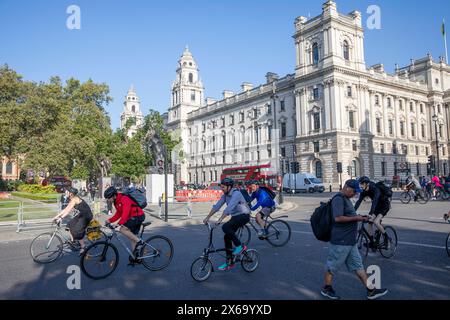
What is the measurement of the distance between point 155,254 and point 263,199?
3526mm

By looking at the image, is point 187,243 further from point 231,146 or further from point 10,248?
point 231,146

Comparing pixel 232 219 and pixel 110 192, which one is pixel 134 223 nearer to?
pixel 110 192

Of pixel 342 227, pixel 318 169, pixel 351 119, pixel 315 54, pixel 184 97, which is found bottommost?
pixel 342 227

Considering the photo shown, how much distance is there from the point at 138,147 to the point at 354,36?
1385 inches

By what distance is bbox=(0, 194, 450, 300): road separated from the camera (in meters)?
5.65

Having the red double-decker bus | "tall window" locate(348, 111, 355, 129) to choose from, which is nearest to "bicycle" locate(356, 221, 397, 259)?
the red double-decker bus

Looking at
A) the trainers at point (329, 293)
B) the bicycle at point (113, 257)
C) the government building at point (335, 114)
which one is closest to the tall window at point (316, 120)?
the government building at point (335, 114)

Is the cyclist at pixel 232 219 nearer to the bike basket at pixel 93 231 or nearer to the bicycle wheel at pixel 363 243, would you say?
the bicycle wheel at pixel 363 243

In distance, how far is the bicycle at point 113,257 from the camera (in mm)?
6766

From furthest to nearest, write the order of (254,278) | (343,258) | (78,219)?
(78,219) → (254,278) → (343,258)

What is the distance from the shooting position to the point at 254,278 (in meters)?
6.57

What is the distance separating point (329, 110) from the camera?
50.6 m

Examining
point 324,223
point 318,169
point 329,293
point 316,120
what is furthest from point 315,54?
point 329,293
